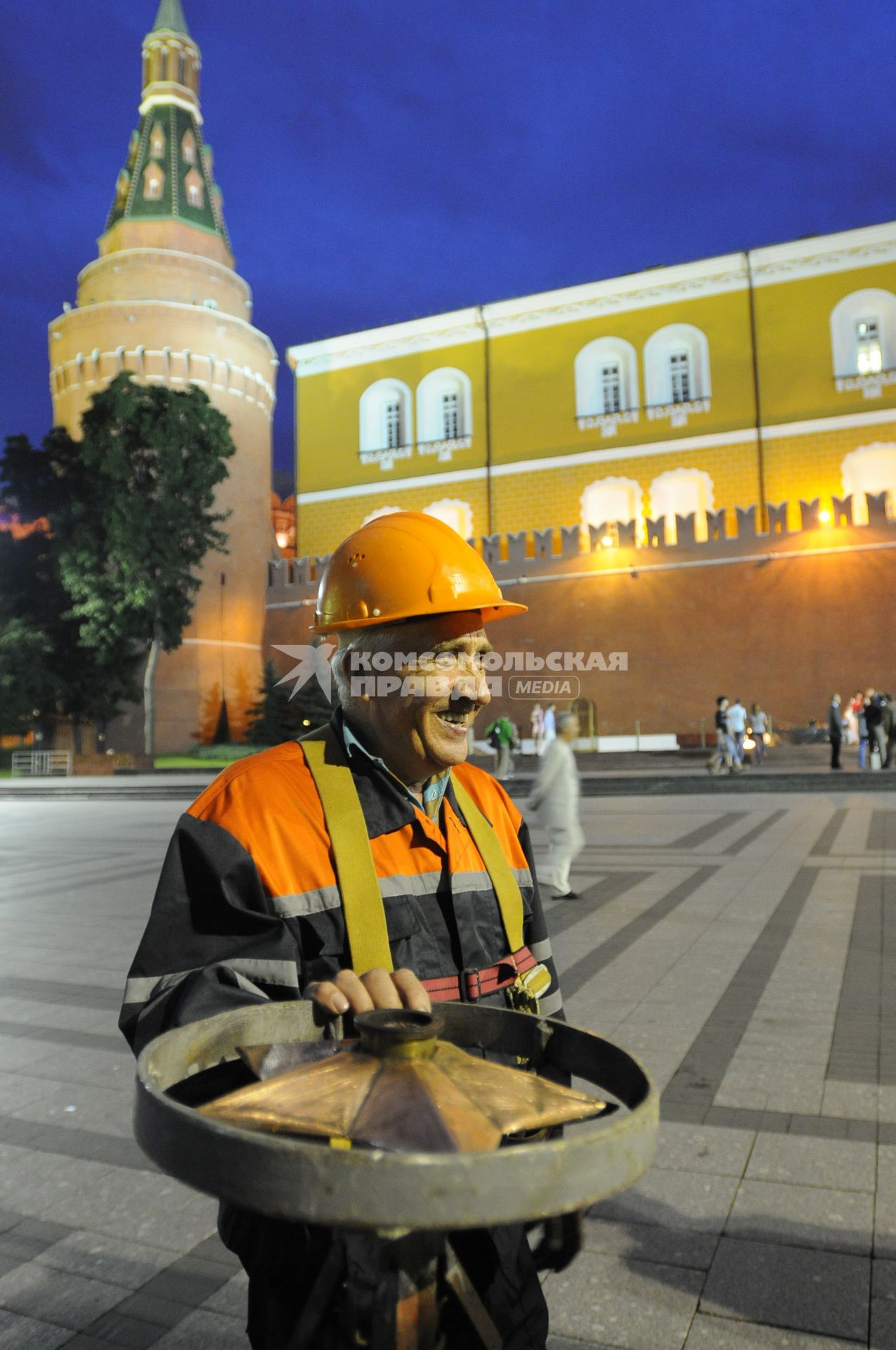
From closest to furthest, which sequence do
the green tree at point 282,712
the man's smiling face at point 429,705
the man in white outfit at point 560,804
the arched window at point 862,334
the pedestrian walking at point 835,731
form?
the man's smiling face at point 429,705
the man in white outfit at point 560,804
the pedestrian walking at point 835,731
the arched window at point 862,334
the green tree at point 282,712

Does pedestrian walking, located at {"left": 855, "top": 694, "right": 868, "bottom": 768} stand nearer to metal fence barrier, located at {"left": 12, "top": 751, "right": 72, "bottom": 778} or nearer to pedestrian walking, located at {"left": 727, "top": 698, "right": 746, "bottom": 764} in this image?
pedestrian walking, located at {"left": 727, "top": 698, "right": 746, "bottom": 764}

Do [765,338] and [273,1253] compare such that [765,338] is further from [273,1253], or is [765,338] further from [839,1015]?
[273,1253]

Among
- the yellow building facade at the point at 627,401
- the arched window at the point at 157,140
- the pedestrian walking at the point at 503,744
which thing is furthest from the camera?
the arched window at the point at 157,140

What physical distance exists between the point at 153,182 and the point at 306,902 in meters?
35.6

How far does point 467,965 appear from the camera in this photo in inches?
55.0

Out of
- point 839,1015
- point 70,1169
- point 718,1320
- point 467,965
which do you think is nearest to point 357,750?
point 467,965

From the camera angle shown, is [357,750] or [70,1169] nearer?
[357,750]

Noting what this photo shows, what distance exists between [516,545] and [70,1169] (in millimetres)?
25396

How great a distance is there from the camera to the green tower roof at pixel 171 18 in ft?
109

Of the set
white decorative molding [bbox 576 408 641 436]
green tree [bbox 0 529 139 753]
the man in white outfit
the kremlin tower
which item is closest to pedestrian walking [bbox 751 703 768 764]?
white decorative molding [bbox 576 408 641 436]

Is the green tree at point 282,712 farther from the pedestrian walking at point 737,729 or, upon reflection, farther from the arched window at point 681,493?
the pedestrian walking at point 737,729

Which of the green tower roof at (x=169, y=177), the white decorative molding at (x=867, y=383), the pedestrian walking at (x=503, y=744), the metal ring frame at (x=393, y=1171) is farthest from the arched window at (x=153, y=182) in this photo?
the metal ring frame at (x=393, y=1171)

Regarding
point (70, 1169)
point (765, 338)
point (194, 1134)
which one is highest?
point (765, 338)

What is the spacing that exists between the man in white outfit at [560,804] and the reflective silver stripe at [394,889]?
5.30 metres
